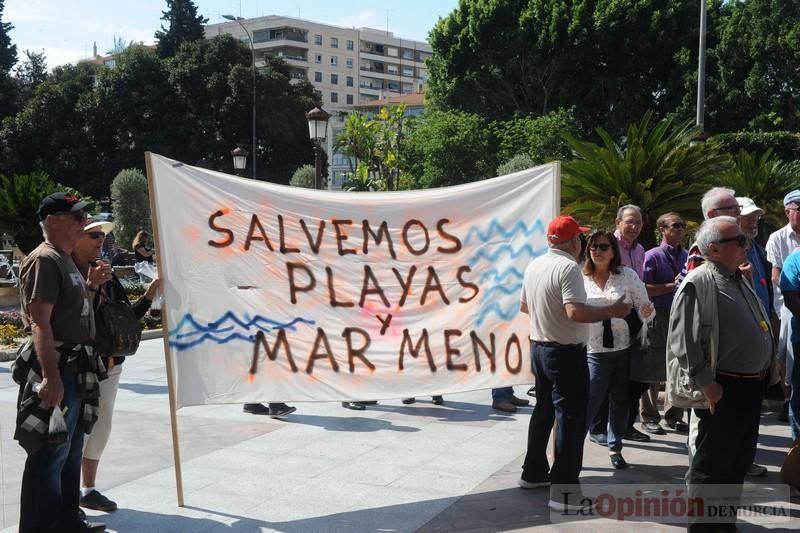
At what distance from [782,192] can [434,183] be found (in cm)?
2468

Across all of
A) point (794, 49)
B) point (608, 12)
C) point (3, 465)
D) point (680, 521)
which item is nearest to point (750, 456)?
point (680, 521)

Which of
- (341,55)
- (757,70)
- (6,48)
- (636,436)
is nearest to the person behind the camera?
(636,436)

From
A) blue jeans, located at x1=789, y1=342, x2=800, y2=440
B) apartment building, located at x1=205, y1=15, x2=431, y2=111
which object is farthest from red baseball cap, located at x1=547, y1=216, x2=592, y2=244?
apartment building, located at x1=205, y1=15, x2=431, y2=111

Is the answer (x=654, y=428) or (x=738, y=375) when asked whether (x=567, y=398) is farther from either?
(x=654, y=428)

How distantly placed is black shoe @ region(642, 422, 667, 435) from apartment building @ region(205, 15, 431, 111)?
94.1 metres

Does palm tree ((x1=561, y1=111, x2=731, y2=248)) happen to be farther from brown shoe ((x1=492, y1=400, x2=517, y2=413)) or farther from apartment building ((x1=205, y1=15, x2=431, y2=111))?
apartment building ((x1=205, y1=15, x2=431, y2=111))

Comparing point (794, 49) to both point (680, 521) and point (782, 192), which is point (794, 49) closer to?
point (782, 192)

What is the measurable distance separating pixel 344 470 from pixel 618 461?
1.93 meters

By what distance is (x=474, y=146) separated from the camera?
37.3m

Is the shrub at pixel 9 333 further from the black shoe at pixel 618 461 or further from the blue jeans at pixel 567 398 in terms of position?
the blue jeans at pixel 567 398

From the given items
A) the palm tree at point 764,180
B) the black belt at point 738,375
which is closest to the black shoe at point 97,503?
the black belt at point 738,375

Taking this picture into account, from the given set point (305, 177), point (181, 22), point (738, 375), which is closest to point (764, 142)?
point (305, 177)

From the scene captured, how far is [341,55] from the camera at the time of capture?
356 feet

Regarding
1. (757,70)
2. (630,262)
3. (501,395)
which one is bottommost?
(501,395)
